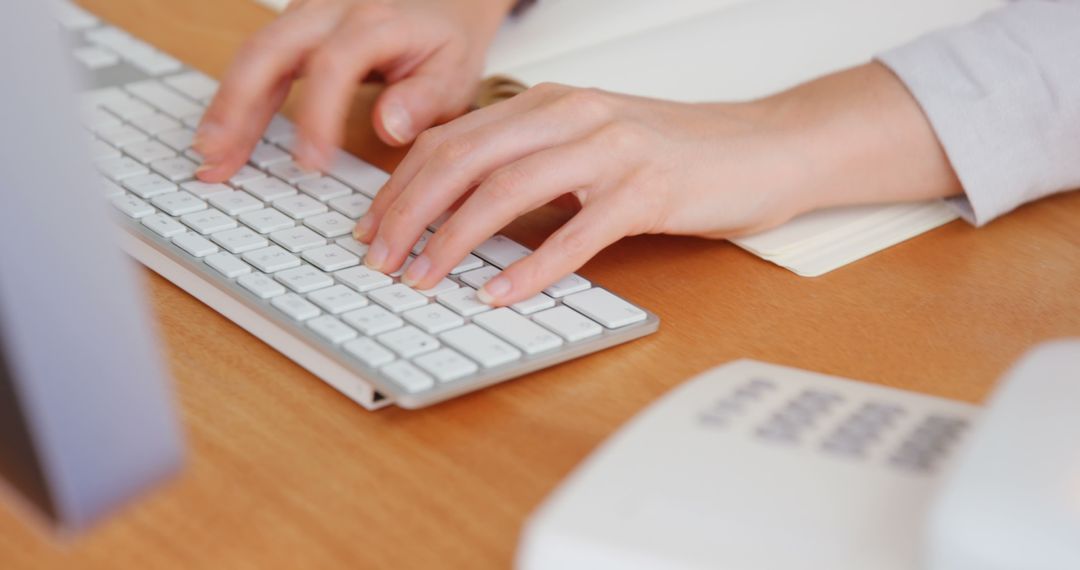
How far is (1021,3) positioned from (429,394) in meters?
0.50

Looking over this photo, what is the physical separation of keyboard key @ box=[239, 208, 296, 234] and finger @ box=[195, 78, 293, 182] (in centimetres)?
6

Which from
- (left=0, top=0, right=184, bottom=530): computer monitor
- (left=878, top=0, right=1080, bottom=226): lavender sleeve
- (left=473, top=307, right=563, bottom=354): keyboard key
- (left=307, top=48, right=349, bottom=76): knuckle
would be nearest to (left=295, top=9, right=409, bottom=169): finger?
(left=307, top=48, right=349, bottom=76): knuckle

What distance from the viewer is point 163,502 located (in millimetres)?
492

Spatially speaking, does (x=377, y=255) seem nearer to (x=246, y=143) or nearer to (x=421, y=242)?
(x=421, y=242)

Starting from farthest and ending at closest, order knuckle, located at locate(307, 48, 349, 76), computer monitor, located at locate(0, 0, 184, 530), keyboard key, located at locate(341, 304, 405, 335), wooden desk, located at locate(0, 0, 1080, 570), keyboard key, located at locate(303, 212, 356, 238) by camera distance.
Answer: knuckle, located at locate(307, 48, 349, 76), keyboard key, located at locate(303, 212, 356, 238), keyboard key, located at locate(341, 304, 405, 335), wooden desk, located at locate(0, 0, 1080, 570), computer monitor, located at locate(0, 0, 184, 530)

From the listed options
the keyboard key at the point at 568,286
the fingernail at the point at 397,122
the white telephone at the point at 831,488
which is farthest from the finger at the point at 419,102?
the white telephone at the point at 831,488

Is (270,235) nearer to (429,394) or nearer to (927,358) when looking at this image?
(429,394)

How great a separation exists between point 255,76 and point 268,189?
91 mm

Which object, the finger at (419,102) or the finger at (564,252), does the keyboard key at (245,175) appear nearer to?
the finger at (419,102)

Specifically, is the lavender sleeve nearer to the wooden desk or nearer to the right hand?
the wooden desk

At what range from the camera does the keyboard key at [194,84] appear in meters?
0.87

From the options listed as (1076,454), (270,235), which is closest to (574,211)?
(270,235)

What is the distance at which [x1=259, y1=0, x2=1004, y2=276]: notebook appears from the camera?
29.6 inches

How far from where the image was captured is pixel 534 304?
63 centimetres
